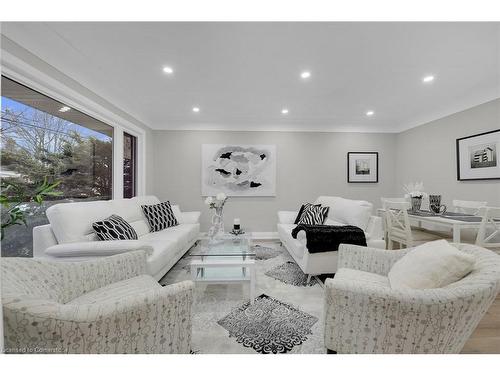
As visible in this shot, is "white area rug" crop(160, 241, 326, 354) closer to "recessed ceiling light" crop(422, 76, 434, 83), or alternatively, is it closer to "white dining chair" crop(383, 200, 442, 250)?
"white dining chair" crop(383, 200, 442, 250)

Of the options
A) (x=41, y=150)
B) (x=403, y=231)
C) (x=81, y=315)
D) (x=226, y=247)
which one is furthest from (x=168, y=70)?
(x=403, y=231)

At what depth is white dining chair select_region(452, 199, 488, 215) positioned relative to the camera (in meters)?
2.73

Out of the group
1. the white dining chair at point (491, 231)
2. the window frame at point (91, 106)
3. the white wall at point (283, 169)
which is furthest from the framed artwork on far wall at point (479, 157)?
the window frame at point (91, 106)

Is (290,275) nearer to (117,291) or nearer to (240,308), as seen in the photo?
(240,308)

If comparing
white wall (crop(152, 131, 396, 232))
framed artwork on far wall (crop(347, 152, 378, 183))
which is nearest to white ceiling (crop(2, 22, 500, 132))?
white wall (crop(152, 131, 396, 232))

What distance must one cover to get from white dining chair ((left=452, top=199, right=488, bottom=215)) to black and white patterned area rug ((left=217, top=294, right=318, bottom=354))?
2.81m

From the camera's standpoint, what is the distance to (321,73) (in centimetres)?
239

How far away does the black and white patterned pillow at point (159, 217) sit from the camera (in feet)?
10.0

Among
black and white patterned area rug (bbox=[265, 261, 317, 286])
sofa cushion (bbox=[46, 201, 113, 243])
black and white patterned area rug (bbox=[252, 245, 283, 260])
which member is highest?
sofa cushion (bbox=[46, 201, 113, 243])

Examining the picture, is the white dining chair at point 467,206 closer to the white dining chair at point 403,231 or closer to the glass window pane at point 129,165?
the white dining chair at point 403,231

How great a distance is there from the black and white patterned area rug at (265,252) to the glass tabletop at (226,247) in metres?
0.58

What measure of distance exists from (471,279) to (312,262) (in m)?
1.38
